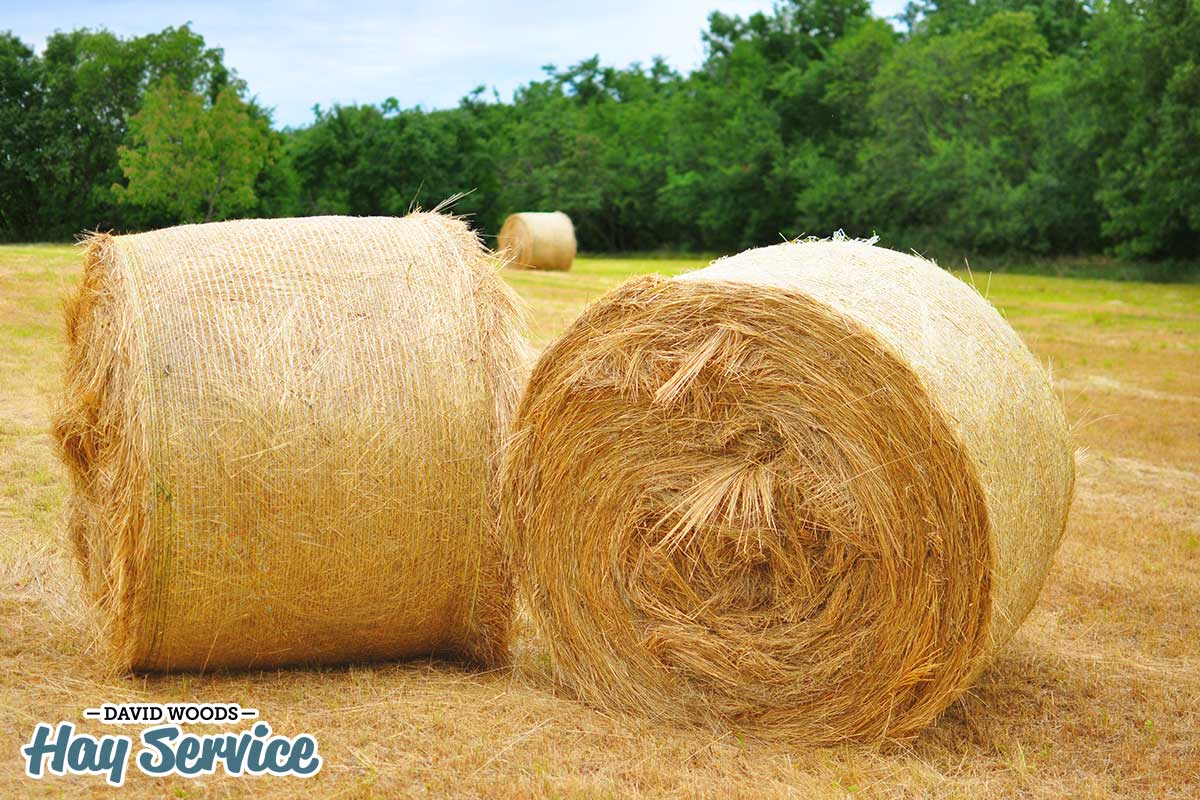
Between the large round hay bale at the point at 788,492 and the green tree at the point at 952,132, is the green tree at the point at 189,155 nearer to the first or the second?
the green tree at the point at 952,132

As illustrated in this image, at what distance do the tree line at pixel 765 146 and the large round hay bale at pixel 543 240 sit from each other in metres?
3.04

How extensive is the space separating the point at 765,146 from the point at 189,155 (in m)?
18.6

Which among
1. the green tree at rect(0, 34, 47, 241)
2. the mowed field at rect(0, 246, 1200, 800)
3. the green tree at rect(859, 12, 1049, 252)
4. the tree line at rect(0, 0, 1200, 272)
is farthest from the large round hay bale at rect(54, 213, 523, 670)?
the green tree at rect(0, 34, 47, 241)

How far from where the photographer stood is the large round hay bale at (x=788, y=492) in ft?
14.1

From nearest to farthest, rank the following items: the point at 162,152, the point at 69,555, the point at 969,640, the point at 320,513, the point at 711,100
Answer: the point at 969,640, the point at 320,513, the point at 69,555, the point at 162,152, the point at 711,100

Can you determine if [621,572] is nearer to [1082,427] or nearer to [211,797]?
[211,797]

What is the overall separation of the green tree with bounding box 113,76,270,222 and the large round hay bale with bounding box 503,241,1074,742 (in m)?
30.4

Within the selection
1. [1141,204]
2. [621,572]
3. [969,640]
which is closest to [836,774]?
[969,640]

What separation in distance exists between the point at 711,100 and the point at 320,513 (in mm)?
42799

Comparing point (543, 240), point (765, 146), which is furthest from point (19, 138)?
point (765, 146)

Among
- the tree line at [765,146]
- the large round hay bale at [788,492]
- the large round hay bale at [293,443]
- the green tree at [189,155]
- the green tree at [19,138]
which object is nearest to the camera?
the large round hay bale at [788,492]

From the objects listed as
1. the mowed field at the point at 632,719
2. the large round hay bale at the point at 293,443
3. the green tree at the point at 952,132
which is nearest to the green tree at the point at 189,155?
the green tree at the point at 952,132

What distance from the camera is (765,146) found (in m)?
41.0

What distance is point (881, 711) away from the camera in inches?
177
